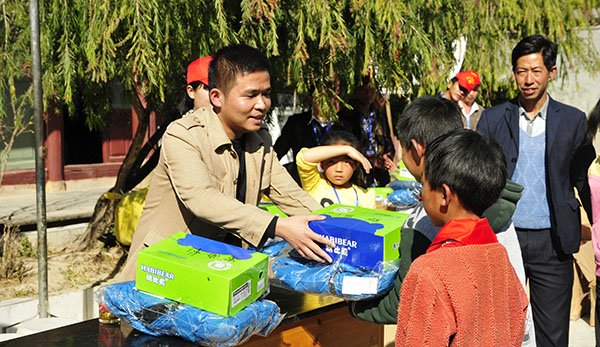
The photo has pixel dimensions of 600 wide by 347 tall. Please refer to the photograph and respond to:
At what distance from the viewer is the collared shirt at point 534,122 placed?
346 centimetres

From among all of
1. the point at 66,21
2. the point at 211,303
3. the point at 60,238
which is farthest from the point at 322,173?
the point at 60,238

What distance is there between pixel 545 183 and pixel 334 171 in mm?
1385

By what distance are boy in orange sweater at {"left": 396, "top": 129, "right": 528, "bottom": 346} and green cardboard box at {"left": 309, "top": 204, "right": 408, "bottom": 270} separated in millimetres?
299

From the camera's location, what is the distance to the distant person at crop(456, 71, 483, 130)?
532 centimetres

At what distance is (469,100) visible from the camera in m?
5.50

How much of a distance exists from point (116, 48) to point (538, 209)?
2.81 m

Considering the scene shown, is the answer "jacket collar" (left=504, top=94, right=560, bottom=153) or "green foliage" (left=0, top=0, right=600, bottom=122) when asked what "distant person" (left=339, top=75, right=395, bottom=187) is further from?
"jacket collar" (left=504, top=94, right=560, bottom=153)

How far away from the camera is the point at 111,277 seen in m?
5.64

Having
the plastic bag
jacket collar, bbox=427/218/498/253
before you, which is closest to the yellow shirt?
the plastic bag

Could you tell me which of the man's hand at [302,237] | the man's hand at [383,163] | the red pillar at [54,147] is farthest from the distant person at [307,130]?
the red pillar at [54,147]

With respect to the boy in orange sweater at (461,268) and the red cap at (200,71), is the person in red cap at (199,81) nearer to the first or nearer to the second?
the red cap at (200,71)

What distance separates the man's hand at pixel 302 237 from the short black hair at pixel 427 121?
49cm

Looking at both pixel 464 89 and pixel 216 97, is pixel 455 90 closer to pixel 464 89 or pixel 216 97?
pixel 464 89

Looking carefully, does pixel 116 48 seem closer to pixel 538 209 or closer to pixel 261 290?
pixel 261 290
